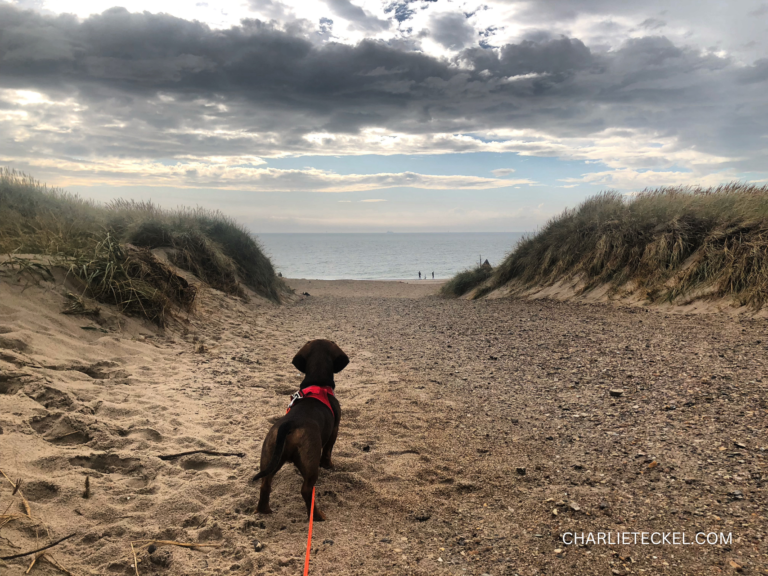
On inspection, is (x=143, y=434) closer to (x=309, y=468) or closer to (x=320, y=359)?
(x=320, y=359)

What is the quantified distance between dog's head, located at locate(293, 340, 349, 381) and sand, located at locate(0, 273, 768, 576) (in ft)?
2.65

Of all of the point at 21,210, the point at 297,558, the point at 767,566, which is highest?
the point at 21,210

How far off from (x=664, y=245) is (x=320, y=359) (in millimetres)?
10080

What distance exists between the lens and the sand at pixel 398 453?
8.00 ft

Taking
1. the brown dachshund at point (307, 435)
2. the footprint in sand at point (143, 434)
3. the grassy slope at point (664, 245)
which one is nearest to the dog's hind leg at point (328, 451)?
the brown dachshund at point (307, 435)

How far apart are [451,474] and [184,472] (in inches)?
82.4

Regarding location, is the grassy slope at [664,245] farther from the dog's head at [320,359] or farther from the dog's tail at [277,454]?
the dog's tail at [277,454]

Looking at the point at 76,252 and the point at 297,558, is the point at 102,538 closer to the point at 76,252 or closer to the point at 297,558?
the point at 297,558

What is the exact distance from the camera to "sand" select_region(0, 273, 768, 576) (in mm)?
2439

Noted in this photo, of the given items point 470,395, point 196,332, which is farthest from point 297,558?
point 196,332

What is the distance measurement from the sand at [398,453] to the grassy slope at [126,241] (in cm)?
96

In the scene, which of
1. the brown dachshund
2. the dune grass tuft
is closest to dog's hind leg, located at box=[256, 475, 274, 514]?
the brown dachshund

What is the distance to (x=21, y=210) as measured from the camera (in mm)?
10812

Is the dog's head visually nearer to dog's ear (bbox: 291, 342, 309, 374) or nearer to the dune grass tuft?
dog's ear (bbox: 291, 342, 309, 374)
